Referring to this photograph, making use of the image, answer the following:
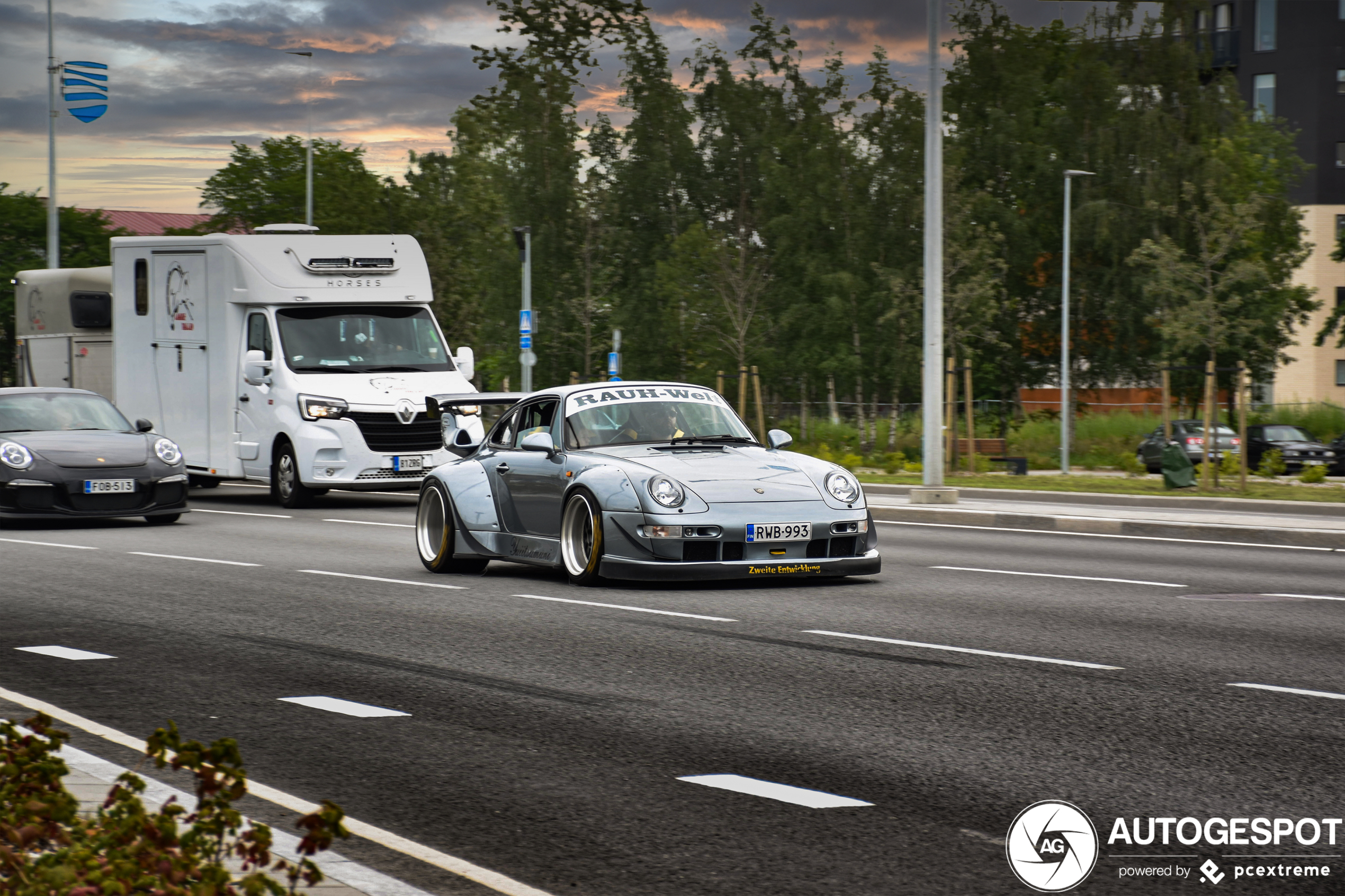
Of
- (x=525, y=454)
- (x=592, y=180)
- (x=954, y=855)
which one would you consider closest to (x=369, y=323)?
(x=525, y=454)

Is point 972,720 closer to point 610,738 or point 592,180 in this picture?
point 610,738

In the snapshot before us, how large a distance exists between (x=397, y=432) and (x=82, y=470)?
441cm

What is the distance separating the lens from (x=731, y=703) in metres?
7.51

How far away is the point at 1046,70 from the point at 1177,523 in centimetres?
4316

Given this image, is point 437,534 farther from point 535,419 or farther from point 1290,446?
point 1290,446

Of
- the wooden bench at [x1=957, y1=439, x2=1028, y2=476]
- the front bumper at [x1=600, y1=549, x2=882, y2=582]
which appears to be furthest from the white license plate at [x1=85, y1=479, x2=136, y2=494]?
the wooden bench at [x1=957, y1=439, x2=1028, y2=476]

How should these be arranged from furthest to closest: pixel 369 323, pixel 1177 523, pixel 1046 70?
1. pixel 1046 70
2. pixel 369 323
3. pixel 1177 523

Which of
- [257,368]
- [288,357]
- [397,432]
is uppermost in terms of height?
[288,357]

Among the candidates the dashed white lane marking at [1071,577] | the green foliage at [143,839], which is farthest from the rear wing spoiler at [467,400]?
the green foliage at [143,839]

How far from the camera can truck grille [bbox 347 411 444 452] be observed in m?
21.5

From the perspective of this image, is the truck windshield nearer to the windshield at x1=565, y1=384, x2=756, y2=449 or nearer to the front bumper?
the windshield at x1=565, y1=384, x2=756, y2=449

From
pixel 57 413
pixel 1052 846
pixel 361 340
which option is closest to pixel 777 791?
pixel 1052 846

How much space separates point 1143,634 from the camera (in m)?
9.80

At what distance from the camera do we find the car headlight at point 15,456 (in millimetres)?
18234
